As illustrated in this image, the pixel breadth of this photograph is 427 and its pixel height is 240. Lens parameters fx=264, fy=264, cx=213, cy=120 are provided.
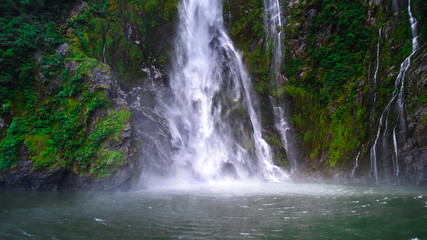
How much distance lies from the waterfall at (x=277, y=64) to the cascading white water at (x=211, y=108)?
3.63 ft

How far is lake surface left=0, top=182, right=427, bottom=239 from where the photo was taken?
4461 mm

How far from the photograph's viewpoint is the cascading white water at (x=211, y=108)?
50.0 ft

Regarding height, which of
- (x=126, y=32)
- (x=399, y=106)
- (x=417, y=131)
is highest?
(x=126, y=32)

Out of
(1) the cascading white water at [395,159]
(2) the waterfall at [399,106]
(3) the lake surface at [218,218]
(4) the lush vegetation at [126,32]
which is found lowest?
(3) the lake surface at [218,218]

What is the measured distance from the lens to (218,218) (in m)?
5.59

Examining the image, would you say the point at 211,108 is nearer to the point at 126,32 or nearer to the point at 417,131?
the point at 126,32

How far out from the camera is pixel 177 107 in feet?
54.3

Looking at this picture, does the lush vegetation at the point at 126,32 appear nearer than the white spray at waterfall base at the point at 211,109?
No

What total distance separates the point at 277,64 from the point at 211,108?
16.8ft

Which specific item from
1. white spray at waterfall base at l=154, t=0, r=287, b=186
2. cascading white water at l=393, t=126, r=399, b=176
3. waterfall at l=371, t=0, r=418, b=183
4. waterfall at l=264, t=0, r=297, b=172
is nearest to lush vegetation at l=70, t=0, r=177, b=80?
white spray at waterfall base at l=154, t=0, r=287, b=186

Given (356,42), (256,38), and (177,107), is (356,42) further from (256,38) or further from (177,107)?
(177,107)

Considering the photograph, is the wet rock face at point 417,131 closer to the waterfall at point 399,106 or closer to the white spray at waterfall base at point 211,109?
the waterfall at point 399,106

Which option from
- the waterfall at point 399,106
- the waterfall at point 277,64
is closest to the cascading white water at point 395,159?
the waterfall at point 399,106

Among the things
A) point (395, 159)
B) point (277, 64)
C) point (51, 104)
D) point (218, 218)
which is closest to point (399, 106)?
point (395, 159)
